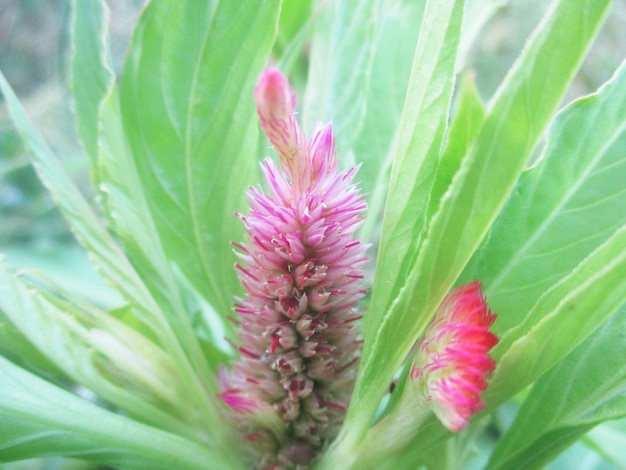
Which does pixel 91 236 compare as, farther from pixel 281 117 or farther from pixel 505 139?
pixel 505 139

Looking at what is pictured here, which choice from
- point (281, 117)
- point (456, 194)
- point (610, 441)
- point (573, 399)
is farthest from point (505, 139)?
point (610, 441)

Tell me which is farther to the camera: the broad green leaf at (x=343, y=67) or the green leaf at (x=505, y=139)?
the broad green leaf at (x=343, y=67)

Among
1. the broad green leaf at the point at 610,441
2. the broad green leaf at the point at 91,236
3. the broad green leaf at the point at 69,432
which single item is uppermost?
the broad green leaf at the point at 91,236

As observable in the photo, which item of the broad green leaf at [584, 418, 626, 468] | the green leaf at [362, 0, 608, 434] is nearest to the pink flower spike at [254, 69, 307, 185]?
the green leaf at [362, 0, 608, 434]

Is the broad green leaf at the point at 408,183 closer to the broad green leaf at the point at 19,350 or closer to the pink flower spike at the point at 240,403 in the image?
the pink flower spike at the point at 240,403

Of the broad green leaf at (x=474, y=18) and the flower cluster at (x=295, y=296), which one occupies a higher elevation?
the broad green leaf at (x=474, y=18)

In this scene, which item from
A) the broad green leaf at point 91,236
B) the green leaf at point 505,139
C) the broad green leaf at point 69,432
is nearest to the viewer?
the green leaf at point 505,139

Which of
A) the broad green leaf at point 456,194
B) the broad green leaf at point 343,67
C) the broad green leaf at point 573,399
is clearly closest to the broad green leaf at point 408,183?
the broad green leaf at point 456,194

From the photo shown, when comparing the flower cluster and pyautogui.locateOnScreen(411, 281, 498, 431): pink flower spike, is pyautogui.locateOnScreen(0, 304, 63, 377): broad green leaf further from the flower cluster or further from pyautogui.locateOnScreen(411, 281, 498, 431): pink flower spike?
pyautogui.locateOnScreen(411, 281, 498, 431): pink flower spike
